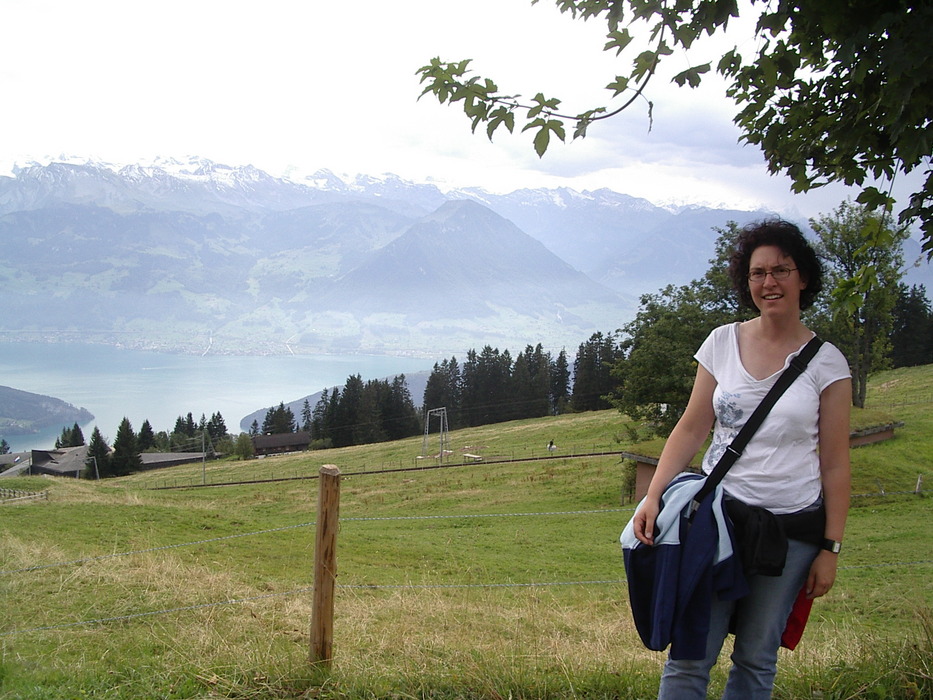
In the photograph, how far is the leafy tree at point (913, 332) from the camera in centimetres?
6906

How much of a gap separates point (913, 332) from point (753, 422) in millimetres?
80910

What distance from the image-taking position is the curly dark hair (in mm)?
2736

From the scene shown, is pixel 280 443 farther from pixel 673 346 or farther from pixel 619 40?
pixel 619 40

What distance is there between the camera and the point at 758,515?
247 centimetres

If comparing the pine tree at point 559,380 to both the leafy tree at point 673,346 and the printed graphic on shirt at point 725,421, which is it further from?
the printed graphic on shirt at point 725,421

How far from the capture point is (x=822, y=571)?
2533 millimetres

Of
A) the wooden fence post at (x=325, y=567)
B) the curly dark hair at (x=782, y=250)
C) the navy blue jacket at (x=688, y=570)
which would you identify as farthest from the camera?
the wooden fence post at (x=325, y=567)

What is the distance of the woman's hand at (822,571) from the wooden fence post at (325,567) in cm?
222

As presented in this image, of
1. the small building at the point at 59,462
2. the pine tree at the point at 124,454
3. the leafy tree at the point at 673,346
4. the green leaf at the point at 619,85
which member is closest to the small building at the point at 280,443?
the pine tree at the point at 124,454

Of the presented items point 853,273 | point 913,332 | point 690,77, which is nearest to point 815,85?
point 690,77

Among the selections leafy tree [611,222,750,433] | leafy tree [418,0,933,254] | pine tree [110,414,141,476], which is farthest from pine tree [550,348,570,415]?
leafy tree [418,0,933,254]

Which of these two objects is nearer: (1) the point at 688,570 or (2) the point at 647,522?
(1) the point at 688,570

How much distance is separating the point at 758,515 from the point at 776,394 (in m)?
0.44

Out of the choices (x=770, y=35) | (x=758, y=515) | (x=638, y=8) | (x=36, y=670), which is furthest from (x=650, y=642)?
(x=36, y=670)
